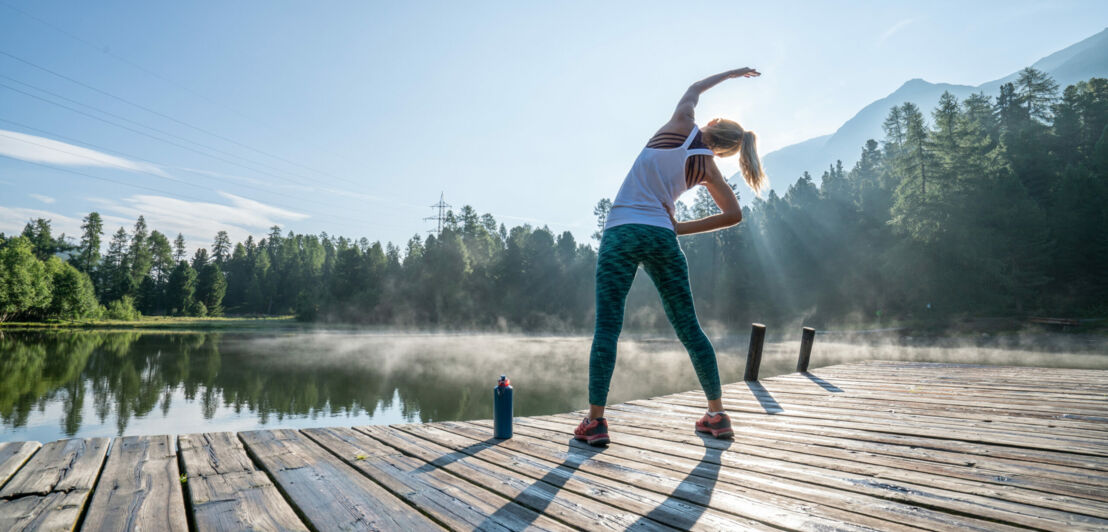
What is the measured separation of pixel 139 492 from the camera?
166cm

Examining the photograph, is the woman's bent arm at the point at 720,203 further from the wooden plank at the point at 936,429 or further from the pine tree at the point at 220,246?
the pine tree at the point at 220,246

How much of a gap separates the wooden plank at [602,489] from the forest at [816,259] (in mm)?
15995

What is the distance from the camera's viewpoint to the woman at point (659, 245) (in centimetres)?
246

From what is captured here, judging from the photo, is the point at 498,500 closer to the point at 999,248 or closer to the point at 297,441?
the point at 297,441

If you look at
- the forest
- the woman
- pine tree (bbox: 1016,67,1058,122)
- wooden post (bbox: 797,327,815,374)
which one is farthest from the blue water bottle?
pine tree (bbox: 1016,67,1058,122)

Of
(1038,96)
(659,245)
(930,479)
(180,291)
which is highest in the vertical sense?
(1038,96)

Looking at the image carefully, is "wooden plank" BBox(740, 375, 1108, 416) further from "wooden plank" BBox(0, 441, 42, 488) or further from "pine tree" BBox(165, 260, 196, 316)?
"pine tree" BBox(165, 260, 196, 316)

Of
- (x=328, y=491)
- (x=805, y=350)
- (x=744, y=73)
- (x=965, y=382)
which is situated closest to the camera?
(x=328, y=491)

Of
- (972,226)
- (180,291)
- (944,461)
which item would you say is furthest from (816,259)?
(180,291)

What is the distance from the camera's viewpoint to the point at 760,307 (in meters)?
43.7

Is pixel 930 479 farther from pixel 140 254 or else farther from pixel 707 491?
pixel 140 254

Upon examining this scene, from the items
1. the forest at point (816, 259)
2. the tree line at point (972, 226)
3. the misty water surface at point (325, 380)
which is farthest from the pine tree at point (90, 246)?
the tree line at point (972, 226)

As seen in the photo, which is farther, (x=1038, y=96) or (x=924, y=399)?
(x=1038, y=96)

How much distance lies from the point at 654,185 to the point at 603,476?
143 centimetres
